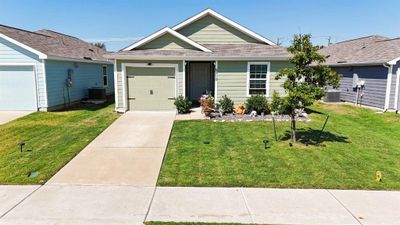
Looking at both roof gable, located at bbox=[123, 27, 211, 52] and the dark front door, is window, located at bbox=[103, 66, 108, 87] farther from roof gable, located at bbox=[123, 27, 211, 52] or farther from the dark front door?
roof gable, located at bbox=[123, 27, 211, 52]

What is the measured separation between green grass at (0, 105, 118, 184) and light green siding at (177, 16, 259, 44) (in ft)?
21.3

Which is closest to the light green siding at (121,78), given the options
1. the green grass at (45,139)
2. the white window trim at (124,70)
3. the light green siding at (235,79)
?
the white window trim at (124,70)

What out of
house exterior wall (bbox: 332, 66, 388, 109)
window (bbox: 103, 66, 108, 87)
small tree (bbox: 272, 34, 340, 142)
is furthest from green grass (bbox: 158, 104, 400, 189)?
window (bbox: 103, 66, 108, 87)

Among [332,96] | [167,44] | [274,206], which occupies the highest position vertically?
[167,44]

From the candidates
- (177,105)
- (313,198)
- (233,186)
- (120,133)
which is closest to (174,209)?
(233,186)

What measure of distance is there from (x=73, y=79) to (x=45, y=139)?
8752mm

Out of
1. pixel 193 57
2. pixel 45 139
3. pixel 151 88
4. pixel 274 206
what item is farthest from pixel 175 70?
pixel 274 206

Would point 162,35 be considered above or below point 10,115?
above

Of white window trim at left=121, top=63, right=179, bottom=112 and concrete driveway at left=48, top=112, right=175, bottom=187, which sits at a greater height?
white window trim at left=121, top=63, right=179, bottom=112

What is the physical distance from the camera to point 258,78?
14.4 metres

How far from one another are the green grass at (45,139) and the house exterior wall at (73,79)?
4.79 feet

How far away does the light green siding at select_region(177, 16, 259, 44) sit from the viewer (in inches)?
653

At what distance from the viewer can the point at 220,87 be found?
14.4 m

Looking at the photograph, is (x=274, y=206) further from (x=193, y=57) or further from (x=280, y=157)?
(x=193, y=57)
